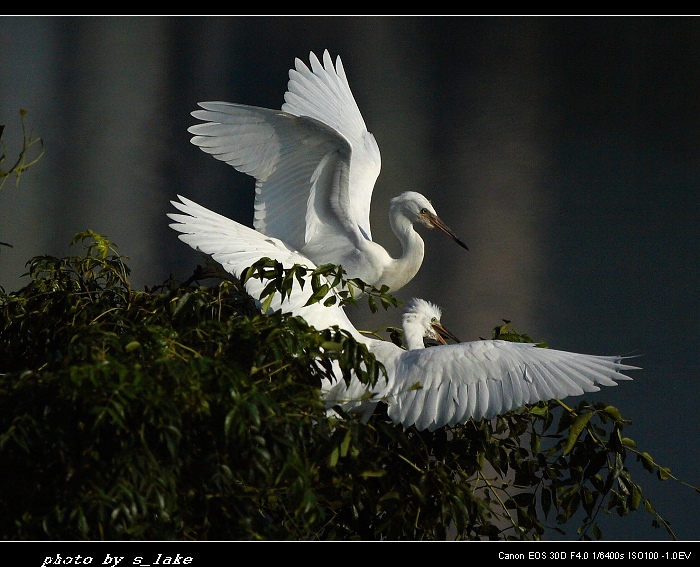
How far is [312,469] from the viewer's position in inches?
66.5

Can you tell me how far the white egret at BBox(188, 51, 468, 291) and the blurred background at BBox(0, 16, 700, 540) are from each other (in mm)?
855

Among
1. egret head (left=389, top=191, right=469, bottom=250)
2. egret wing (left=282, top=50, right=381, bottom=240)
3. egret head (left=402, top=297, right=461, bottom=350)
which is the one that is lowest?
egret head (left=402, top=297, right=461, bottom=350)

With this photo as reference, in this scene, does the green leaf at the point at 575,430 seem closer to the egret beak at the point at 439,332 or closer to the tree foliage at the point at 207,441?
the tree foliage at the point at 207,441

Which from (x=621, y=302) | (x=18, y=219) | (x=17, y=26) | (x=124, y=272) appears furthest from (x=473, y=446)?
(x=17, y=26)

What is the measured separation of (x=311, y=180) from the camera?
115 inches

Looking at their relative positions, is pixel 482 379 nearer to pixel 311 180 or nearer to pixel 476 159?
pixel 311 180

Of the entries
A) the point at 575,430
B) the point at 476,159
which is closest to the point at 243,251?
the point at 575,430

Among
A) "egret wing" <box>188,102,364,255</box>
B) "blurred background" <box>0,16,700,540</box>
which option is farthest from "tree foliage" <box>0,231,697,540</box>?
A: "blurred background" <box>0,16,700,540</box>

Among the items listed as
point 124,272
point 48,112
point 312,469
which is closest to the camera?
point 312,469

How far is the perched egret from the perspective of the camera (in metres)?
2.16

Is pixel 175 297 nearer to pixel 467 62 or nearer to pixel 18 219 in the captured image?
pixel 18 219

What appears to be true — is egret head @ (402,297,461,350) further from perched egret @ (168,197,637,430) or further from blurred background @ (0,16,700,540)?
blurred background @ (0,16,700,540)

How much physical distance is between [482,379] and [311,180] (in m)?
0.92

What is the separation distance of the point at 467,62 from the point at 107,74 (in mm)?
2444
